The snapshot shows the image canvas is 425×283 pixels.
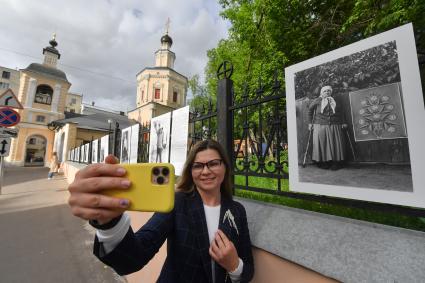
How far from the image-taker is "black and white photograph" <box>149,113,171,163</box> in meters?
3.67

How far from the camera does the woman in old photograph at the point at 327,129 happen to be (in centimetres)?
146

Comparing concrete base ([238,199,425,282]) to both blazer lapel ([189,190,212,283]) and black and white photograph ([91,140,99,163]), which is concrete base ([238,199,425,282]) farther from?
black and white photograph ([91,140,99,163])

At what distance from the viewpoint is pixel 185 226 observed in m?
1.41

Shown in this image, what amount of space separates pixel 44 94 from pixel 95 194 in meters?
40.4

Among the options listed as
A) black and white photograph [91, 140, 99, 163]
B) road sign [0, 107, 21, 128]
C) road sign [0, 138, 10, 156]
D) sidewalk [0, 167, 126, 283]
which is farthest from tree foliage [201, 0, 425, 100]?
road sign [0, 138, 10, 156]

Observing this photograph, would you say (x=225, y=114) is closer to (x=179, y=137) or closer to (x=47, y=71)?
(x=179, y=137)

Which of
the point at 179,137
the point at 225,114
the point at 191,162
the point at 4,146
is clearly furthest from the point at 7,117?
the point at 191,162

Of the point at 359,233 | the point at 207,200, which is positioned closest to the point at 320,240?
the point at 359,233

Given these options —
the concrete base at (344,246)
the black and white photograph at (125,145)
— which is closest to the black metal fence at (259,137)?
the concrete base at (344,246)

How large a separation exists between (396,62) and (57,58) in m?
46.9

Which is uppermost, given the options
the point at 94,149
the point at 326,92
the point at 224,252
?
the point at 94,149

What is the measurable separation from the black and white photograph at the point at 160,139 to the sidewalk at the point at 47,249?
2.00 m

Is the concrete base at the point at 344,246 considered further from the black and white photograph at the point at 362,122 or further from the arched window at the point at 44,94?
the arched window at the point at 44,94

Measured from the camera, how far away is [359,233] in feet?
3.80
